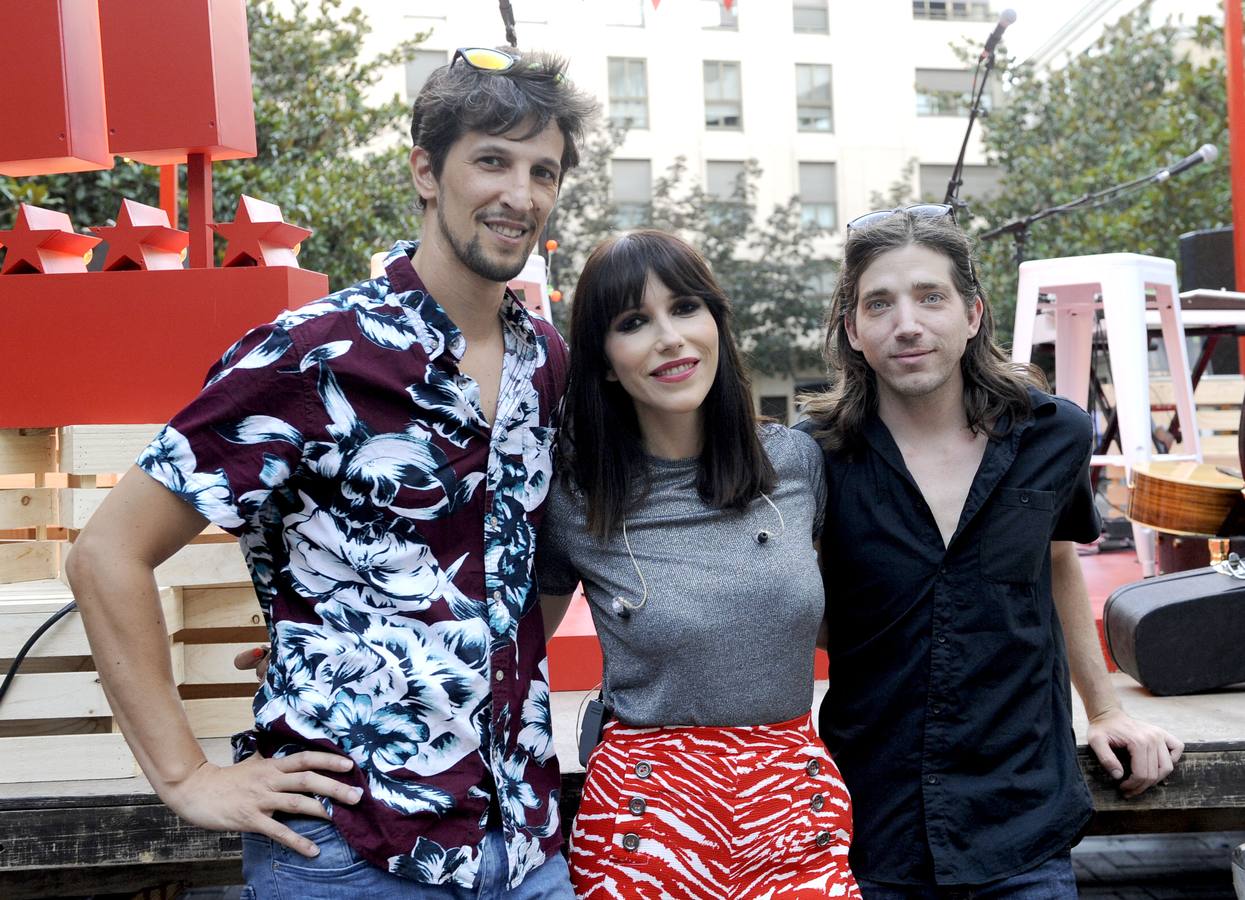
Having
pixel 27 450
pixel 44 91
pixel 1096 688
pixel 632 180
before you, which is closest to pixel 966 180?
pixel 632 180

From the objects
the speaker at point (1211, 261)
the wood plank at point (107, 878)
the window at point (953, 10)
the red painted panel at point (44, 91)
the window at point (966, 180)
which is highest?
the window at point (953, 10)

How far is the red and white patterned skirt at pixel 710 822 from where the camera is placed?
2020 millimetres

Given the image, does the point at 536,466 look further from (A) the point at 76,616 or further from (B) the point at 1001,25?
(B) the point at 1001,25

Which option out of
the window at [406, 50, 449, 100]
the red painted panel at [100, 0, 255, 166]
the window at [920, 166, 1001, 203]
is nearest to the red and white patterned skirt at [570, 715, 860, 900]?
the red painted panel at [100, 0, 255, 166]

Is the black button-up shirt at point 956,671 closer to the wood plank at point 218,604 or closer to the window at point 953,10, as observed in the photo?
the wood plank at point 218,604

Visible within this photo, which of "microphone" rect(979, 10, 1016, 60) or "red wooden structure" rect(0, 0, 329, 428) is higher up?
"microphone" rect(979, 10, 1016, 60)

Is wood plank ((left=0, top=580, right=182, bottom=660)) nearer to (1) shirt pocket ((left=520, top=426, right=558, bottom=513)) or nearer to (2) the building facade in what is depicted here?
(1) shirt pocket ((left=520, top=426, right=558, bottom=513))

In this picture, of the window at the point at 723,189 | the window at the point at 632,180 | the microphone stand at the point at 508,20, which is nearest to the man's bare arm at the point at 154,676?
the microphone stand at the point at 508,20

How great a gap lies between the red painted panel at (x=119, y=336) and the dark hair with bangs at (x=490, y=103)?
40.4 inches

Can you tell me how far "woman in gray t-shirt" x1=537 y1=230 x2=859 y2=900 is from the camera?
2.04 metres

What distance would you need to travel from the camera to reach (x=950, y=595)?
2.25m

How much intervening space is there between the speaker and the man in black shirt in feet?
25.3

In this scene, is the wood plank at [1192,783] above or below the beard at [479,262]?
below

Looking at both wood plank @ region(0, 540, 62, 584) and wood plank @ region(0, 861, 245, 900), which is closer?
wood plank @ region(0, 540, 62, 584)
